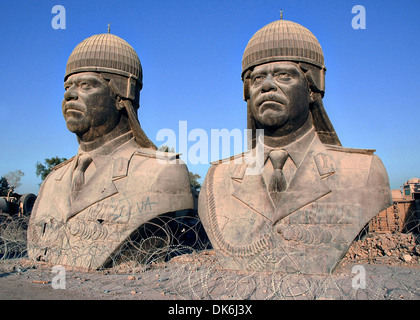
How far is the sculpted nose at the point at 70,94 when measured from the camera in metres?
7.58

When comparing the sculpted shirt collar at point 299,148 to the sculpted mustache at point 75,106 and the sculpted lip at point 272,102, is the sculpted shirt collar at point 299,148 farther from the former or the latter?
the sculpted mustache at point 75,106

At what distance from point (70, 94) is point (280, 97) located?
12.9 ft

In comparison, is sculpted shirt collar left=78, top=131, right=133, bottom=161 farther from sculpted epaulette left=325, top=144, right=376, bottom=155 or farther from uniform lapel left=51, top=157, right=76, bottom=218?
sculpted epaulette left=325, top=144, right=376, bottom=155

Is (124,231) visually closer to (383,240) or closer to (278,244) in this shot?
(278,244)

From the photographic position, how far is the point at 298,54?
676cm

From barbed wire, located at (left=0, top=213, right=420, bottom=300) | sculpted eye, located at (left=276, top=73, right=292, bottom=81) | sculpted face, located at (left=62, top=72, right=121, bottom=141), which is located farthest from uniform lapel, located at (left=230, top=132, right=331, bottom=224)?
sculpted face, located at (left=62, top=72, right=121, bottom=141)

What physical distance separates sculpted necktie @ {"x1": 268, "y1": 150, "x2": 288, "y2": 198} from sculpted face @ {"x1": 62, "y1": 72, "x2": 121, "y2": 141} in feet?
10.6

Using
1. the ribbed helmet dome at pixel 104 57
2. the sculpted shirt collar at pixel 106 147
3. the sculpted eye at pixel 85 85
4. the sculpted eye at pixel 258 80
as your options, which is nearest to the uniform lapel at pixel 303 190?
the sculpted eye at pixel 258 80

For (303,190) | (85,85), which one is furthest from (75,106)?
(303,190)

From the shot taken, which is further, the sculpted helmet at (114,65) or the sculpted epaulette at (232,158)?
the sculpted helmet at (114,65)

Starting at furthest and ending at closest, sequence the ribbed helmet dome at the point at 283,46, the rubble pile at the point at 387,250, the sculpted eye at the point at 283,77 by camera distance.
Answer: the rubble pile at the point at 387,250, the ribbed helmet dome at the point at 283,46, the sculpted eye at the point at 283,77

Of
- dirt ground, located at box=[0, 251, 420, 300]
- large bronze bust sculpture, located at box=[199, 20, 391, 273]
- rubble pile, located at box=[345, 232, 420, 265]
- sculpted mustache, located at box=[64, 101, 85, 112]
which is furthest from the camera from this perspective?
rubble pile, located at box=[345, 232, 420, 265]

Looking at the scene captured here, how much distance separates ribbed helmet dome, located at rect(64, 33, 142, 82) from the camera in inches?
308

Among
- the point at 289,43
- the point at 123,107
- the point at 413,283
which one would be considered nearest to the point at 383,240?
the point at 413,283
